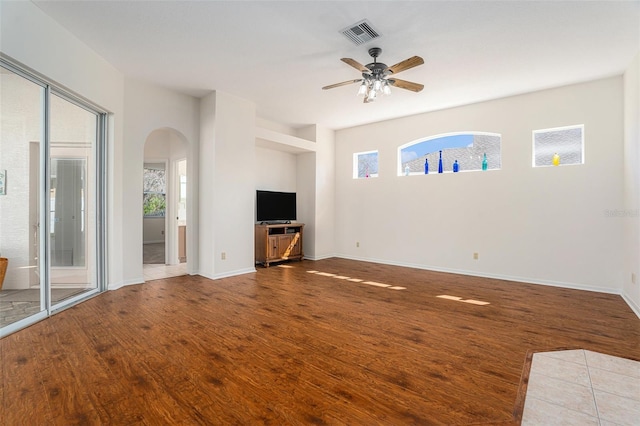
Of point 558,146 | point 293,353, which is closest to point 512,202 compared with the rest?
point 558,146

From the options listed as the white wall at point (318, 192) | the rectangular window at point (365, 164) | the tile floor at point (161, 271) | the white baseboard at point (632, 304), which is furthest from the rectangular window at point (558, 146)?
the tile floor at point (161, 271)

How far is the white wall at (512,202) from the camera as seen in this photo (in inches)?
167

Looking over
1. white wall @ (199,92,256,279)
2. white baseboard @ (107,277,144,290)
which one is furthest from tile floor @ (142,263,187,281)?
white wall @ (199,92,256,279)

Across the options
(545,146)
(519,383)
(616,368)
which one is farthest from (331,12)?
(545,146)

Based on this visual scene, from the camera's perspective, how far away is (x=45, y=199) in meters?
3.17

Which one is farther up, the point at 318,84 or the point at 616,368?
the point at 318,84

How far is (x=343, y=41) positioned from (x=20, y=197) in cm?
357

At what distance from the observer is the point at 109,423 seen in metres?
1.60

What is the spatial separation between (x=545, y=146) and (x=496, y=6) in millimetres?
2859

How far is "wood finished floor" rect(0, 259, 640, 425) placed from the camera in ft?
5.68

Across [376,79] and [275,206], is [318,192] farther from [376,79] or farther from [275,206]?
[376,79]

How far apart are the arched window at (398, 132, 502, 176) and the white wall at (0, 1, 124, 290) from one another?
4.77 m

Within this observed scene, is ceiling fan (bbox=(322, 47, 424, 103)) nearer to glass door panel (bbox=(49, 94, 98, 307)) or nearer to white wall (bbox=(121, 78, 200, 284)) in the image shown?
white wall (bbox=(121, 78, 200, 284))

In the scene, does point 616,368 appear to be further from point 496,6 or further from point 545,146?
point 545,146
